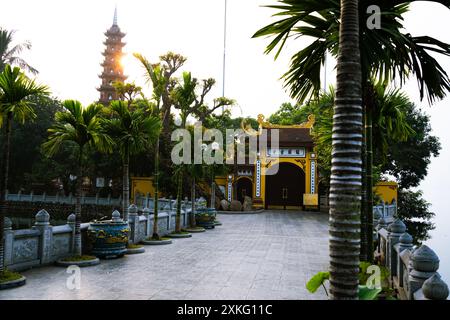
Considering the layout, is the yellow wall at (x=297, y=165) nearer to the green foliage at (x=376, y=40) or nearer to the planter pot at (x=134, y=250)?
the planter pot at (x=134, y=250)

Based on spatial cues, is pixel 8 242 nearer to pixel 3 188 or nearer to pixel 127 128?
A: pixel 3 188

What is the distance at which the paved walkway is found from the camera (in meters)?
7.17

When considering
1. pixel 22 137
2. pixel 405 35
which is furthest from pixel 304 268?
pixel 22 137

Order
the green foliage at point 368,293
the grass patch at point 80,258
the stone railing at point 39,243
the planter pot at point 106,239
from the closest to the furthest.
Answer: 1. the green foliage at point 368,293
2. the stone railing at point 39,243
3. the grass patch at point 80,258
4. the planter pot at point 106,239

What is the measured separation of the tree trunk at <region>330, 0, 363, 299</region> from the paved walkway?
3.75 m

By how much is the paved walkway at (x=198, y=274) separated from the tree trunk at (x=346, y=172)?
3.75 metres

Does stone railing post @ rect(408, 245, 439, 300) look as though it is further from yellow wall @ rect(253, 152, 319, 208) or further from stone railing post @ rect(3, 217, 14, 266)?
yellow wall @ rect(253, 152, 319, 208)

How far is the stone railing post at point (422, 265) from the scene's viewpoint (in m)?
4.89

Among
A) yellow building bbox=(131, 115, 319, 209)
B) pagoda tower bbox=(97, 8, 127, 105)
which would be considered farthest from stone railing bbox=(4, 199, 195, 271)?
pagoda tower bbox=(97, 8, 127, 105)

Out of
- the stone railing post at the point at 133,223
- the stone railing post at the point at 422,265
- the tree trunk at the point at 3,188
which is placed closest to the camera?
the stone railing post at the point at 422,265

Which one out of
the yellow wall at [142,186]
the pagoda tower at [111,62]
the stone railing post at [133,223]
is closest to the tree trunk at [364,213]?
the stone railing post at [133,223]
